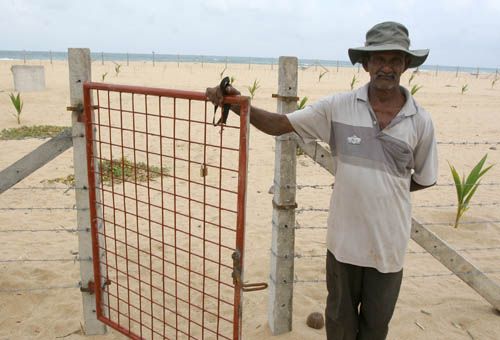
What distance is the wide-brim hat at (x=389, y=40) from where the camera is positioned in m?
1.85

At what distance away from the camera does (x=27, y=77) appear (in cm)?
1571

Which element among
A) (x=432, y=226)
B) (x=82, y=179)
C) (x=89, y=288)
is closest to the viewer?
(x=82, y=179)

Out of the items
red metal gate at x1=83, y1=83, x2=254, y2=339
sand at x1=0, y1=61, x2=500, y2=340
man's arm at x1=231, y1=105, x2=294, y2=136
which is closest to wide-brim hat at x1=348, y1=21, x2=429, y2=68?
man's arm at x1=231, y1=105, x2=294, y2=136

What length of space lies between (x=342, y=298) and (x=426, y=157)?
770 millimetres

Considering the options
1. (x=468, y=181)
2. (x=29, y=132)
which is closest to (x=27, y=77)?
(x=29, y=132)

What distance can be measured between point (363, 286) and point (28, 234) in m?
3.46

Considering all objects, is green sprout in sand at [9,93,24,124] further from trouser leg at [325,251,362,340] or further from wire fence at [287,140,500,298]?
trouser leg at [325,251,362,340]

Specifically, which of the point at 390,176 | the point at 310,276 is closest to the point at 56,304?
the point at 310,276

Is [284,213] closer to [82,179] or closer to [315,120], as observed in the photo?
[315,120]

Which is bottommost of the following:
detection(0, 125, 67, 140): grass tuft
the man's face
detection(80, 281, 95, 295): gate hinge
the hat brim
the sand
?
the sand

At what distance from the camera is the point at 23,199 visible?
17.0ft

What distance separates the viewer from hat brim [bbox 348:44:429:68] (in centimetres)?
183

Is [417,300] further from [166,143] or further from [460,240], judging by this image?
[166,143]

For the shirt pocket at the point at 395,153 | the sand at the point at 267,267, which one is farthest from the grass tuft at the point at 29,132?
the shirt pocket at the point at 395,153
